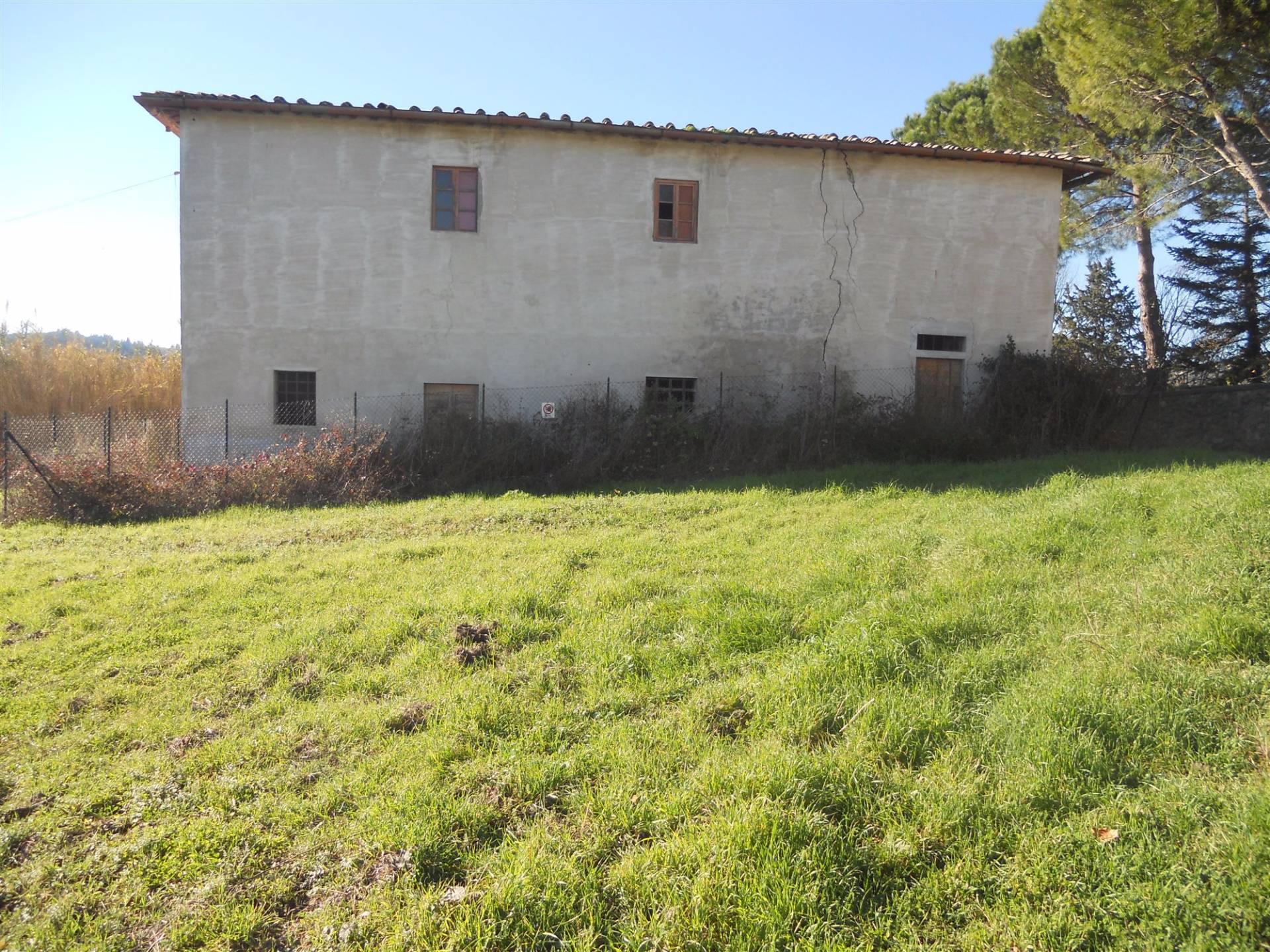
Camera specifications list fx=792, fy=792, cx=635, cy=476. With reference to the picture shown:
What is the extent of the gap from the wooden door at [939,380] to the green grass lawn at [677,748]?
8.49 m

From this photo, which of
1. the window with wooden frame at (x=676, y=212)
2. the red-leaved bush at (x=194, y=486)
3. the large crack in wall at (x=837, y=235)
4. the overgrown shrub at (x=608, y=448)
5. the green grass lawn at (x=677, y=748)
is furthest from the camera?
the large crack in wall at (x=837, y=235)

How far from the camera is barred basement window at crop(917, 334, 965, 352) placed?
15.8m

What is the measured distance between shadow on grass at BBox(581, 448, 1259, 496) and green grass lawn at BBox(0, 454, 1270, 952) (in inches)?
105

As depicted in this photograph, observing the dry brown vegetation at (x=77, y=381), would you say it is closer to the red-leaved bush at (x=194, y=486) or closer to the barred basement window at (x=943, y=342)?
the red-leaved bush at (x=194, y=486)

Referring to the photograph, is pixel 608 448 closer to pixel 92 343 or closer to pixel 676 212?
pixel 676 212

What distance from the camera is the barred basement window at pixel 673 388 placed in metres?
14.9

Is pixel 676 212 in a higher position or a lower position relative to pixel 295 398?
higher

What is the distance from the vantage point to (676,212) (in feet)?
49.5

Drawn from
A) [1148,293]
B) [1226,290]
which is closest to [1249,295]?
[1226,290]

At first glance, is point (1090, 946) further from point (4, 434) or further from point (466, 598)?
point (4, 434)

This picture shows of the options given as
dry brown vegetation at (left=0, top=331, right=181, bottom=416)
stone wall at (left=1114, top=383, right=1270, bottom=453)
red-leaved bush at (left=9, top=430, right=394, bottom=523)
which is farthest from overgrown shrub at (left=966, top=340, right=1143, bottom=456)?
dry brown vegetation at (left=0, top=331, right=181, bottom=416)

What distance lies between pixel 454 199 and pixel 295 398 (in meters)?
4.68

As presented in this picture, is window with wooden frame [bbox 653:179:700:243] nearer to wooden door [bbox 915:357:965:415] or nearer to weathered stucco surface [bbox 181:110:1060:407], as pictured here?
weathered stucco surface [bbox 181:110:1060:407]

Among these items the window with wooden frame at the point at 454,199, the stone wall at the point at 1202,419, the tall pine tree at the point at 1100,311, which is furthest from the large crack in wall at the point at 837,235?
the tall pine tree at the point at 1100,311
